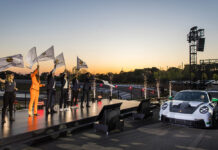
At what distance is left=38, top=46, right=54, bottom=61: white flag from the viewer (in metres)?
10.5

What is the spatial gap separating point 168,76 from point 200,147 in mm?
129943

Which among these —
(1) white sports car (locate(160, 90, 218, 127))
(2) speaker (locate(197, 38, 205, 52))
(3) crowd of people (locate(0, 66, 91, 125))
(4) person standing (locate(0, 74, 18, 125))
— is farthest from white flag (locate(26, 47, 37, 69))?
(2) speaker (locate(197, 38, 205, 52))

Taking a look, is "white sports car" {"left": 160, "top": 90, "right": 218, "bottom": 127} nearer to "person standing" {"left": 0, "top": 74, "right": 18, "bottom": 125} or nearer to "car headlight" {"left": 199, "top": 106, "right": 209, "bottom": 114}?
"car headlight" {"left": 199, "top": 106, "right": 209, "bottom": 114}

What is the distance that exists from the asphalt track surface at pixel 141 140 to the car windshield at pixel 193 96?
132 centimetres

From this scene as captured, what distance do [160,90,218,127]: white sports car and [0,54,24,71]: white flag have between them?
6.12 m

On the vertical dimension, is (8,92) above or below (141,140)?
above

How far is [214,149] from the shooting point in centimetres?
548

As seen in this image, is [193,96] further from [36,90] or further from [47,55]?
[47,55]

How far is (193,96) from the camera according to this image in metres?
8.76

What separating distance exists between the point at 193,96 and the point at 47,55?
7196mm

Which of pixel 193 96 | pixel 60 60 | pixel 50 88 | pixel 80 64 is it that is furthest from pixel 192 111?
pixel 80 64

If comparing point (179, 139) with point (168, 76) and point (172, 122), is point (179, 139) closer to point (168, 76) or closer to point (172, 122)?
point (172, 122)

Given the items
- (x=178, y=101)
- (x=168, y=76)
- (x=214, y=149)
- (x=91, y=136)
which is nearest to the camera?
(x=214, y=149)

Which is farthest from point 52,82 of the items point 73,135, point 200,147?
point 200,147
